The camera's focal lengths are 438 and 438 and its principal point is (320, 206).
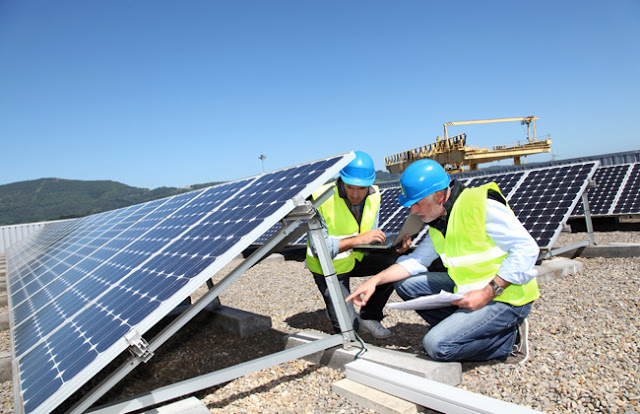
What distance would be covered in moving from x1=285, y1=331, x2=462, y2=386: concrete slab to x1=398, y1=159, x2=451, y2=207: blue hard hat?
1.33 metres

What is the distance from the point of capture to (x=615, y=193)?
12.8m

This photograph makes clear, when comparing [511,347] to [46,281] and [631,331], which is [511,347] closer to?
[631,331]

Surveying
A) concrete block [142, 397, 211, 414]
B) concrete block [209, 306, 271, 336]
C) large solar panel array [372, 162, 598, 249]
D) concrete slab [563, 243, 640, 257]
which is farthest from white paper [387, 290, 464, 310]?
concrete slab [563, 243, 640, 257]

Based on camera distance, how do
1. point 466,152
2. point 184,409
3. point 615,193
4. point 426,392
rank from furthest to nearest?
point 466,152 < point 615,193 < point 184,409 < point 426,392

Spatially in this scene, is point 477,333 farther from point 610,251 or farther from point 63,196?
point 63,196

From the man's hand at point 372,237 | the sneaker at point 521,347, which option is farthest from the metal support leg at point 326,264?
the sneaker at point 521,347

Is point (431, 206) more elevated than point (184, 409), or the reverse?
point (431, 206)

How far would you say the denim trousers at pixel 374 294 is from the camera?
478 centimetres

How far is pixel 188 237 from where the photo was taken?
422cm

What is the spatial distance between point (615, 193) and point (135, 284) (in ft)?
45.0

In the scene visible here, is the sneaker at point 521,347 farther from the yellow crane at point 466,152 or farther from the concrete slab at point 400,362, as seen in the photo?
the yellow crane at point 466,152

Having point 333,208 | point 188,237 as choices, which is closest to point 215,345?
point 188,237

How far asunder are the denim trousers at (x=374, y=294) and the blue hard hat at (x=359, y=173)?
3.15ft

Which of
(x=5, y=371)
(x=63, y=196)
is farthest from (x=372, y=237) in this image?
(x=63, y=196)
